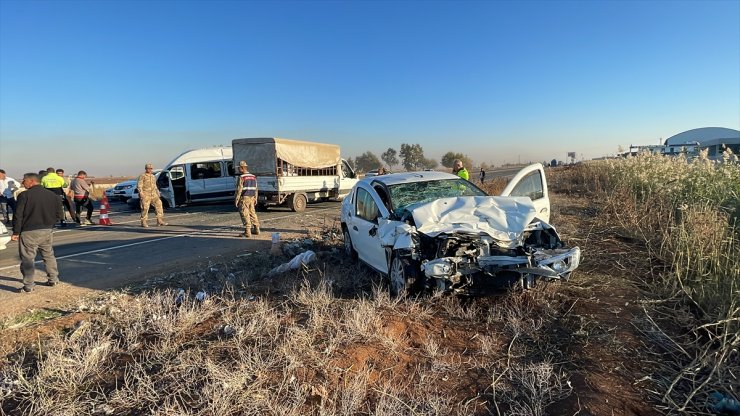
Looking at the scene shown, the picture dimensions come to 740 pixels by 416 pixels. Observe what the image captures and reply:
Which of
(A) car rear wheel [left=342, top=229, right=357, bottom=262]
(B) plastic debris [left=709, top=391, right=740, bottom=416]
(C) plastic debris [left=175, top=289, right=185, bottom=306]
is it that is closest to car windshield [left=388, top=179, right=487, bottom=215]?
(A) car rear wheel [left=342, top=229, right=357, bottom=262]

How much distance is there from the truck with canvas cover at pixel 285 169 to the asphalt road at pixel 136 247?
119 cm

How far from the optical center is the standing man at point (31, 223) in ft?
19.1

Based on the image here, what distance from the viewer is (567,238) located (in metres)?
7.05

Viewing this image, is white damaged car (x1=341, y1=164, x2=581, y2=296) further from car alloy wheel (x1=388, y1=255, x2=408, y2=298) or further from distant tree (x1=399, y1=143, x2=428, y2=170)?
distant tree (x1=399, y1=143, x2=428, y2=170)

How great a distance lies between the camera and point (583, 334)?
3.61 meters

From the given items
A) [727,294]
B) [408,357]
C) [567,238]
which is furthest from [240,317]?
[567,238]

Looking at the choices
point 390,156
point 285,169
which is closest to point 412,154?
point 390,156

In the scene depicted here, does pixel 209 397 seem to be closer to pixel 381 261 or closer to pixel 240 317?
pixel 240 317

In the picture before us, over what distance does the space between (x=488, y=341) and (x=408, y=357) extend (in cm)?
73

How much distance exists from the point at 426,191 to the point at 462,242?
1.56 metres

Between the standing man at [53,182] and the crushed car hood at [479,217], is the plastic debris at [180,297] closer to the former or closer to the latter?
the crushed car hood at [479,217]

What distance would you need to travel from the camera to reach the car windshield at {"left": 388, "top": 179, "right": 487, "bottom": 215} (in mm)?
5438

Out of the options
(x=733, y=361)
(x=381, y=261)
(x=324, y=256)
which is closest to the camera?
(x=733, y=361)

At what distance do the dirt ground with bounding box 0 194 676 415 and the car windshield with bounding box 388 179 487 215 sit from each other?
156 centimetres
